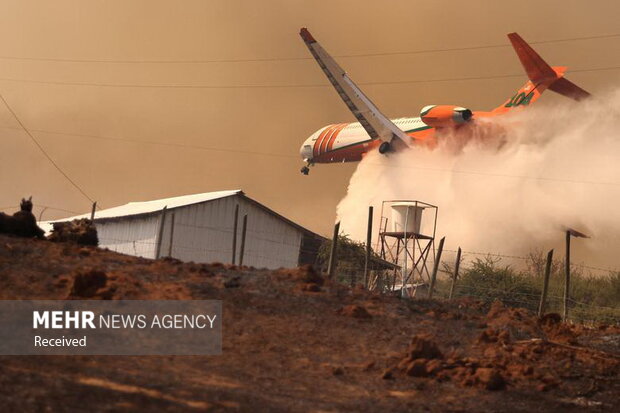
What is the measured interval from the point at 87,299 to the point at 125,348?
207 cm

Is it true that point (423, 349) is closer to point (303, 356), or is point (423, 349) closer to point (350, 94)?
point (303, 356)

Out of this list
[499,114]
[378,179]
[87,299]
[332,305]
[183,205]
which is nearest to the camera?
[87,299]

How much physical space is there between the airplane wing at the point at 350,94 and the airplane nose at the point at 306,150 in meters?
11.8

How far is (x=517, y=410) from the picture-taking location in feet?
46.5

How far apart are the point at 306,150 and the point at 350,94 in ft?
45.6

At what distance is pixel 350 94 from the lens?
6266 cm

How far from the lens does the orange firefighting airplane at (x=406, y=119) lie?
189 feet

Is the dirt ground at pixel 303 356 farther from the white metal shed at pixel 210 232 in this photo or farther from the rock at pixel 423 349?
the white metal shed at pixel 210 232

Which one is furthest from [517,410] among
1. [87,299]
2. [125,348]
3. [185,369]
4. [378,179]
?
[378,179]

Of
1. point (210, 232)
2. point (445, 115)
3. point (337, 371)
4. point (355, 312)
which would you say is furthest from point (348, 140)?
point (337, 371)

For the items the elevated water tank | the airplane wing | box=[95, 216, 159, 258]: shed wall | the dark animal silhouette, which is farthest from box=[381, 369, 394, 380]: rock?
the airplane wing

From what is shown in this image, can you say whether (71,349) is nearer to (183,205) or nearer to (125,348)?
(125,348)

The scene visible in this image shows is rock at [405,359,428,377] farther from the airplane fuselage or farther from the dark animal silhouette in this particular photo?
the airplane fuselage

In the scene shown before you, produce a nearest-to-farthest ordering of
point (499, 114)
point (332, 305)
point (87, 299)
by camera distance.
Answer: point (87, 299) < point (332, 305) < point (499, 114)
